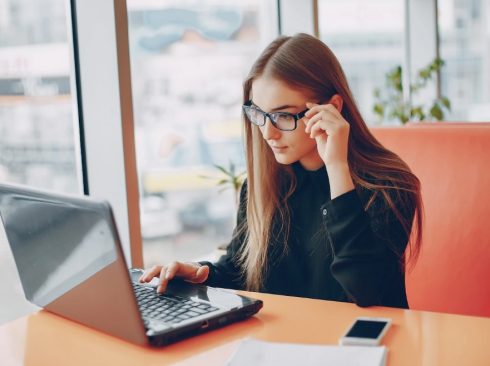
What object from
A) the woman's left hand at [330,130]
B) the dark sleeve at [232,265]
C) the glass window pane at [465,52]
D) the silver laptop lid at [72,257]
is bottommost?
the dark sleeve at [232,265]

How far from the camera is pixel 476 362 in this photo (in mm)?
937

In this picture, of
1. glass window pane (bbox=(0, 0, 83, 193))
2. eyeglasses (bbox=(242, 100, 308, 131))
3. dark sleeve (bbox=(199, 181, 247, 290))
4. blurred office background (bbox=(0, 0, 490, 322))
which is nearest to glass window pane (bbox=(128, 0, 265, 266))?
blurred office background (bbox=(0, 0, 490, 322))

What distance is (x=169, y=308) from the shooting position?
1.15m

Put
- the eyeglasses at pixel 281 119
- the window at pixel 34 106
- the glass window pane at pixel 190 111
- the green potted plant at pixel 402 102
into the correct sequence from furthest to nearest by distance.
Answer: the green potted plant at pixel 402 102, the glass window pane at pixel 190 111, the window at pixel 34 106, the eyeglasses at pixel 281 119

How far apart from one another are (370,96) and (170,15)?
2.51 m

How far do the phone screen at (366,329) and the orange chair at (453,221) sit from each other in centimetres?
77

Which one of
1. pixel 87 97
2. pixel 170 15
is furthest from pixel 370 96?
pixel 87 97

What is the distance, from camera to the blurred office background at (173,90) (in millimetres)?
1940

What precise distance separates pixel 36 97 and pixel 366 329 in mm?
1332

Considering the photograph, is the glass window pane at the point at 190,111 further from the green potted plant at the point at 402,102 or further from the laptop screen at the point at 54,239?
the green potted plant at the point at 402,102

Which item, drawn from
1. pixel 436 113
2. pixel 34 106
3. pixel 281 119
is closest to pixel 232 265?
pixel 281 119

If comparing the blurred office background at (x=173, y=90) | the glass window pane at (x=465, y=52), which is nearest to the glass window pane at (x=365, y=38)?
the blurred office background at (x=173, y=90)

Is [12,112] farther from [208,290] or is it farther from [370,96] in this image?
[370,96]

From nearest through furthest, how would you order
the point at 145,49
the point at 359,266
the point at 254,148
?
the point at 359,266
the point at 254,148
the point at 145,49
